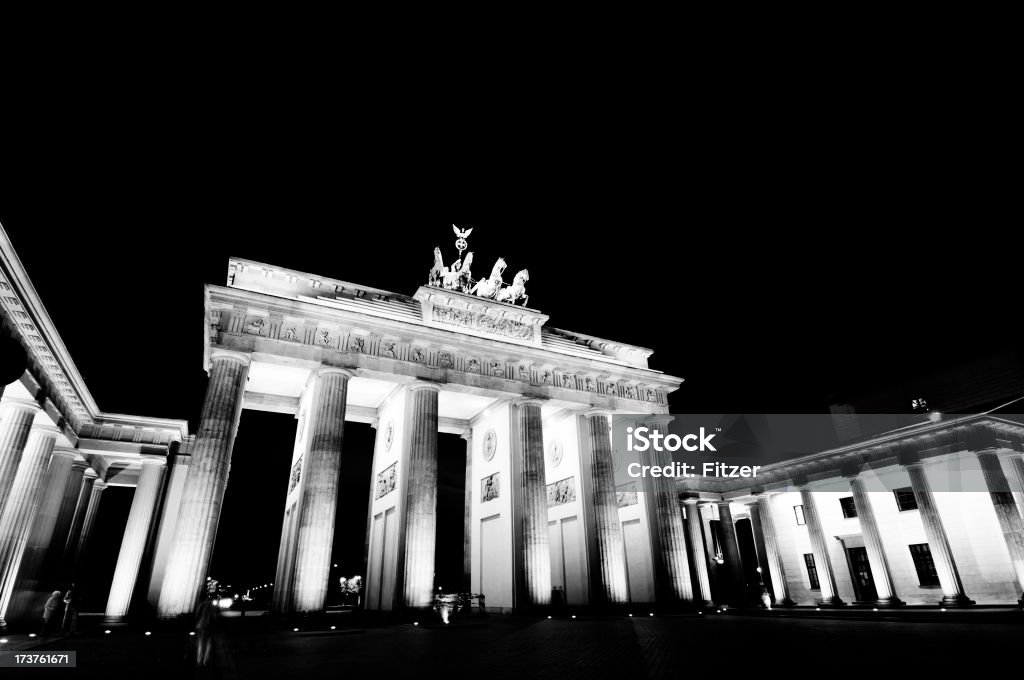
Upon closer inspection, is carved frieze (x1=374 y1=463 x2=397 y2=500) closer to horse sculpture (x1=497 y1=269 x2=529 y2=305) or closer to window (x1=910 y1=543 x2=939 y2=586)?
horse sculpture (x1=497 y1=269 x2=529 y2=305)

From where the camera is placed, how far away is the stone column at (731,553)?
35.6 m

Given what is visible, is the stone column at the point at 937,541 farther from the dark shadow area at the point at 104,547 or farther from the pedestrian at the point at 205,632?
the dark shadow area at the point at 104,547

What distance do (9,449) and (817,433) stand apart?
4944 centimetres

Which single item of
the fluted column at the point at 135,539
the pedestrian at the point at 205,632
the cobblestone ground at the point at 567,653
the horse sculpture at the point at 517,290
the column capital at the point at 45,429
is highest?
the horse sculpture at the point at 517,290

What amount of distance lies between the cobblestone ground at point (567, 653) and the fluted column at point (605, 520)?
9123mm

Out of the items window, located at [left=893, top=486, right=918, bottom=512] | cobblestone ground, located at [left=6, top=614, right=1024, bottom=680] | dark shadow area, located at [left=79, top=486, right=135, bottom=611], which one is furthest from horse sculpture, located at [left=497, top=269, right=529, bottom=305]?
dark shadow area, located at [left=79, top=486, right=135, bottom=611]

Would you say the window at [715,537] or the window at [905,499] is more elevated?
the window at [905,499]

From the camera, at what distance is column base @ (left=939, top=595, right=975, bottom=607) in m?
25.3

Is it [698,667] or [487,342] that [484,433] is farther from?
[698,667]

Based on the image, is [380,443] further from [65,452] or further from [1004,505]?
[1004,505]

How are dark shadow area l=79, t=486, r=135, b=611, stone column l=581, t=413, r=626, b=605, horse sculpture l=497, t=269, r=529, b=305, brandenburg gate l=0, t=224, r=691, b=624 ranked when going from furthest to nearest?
dark shadow area l=79, t=486, r=135, b=611
horse sculpture l=497, t=269, r=529, b=305
stone column l=581, t=413, r=626, b=605
brandenburg gate l=0, t=224, r=691, b=624

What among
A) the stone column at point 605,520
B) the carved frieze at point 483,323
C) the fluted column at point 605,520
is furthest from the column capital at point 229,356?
the fluted column at point 605,520

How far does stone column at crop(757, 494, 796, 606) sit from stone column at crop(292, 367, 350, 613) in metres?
30.9

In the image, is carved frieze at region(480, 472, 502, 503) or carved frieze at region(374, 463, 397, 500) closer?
carved frieze at region(374, 463, 397, 500)
